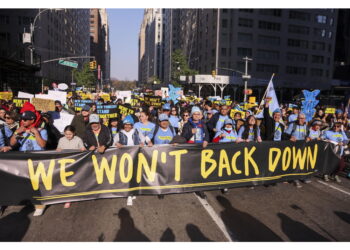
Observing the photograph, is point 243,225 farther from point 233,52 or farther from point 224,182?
point 233,52

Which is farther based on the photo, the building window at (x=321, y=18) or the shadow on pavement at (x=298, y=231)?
the building window at (x=321, y=18)

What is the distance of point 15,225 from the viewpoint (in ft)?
14.5

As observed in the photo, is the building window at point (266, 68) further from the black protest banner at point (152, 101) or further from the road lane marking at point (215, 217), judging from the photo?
the road lane marking at point (215, 217)

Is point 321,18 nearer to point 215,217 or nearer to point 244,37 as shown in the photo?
point 244,37

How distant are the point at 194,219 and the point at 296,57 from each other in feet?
210

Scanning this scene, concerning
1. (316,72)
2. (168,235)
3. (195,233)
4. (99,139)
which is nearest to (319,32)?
(316,72)

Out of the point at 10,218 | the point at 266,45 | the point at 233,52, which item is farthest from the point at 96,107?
the point at 266,45

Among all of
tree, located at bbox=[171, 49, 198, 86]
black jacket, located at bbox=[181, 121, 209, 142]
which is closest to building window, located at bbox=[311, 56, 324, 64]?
tree, located at bbox=[171, 49, 198, 86]

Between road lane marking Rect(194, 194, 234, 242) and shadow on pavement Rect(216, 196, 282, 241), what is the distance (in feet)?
0.27

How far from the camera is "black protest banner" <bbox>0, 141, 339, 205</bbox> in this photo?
4754 millimetres

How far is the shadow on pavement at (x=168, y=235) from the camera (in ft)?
13.4

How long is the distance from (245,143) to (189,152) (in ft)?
4.34

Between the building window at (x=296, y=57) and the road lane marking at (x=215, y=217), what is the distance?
6162cm

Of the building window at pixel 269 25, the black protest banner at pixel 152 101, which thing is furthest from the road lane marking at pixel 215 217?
the building window at pixel 269 25
